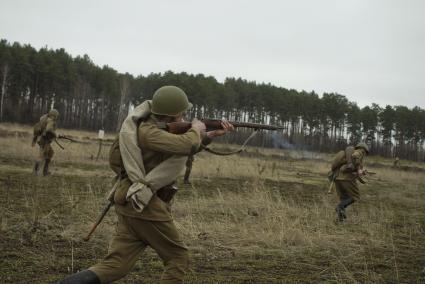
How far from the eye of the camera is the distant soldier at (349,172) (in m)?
10.6

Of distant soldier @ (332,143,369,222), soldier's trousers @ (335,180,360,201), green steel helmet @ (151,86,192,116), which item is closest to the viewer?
green steel helmet @ (151,86,192,116)

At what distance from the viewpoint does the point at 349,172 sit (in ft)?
35.7

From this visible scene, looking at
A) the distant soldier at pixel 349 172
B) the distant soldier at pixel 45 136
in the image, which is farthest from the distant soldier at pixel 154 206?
the distant soldier at pixel 45 136

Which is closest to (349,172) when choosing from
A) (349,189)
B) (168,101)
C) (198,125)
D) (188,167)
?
(349,189)

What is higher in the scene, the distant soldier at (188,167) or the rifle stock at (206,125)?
the rifle stock at (206,125)

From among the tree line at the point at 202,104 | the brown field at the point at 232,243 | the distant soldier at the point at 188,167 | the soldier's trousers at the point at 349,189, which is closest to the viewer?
the brown field at the point at 232,243

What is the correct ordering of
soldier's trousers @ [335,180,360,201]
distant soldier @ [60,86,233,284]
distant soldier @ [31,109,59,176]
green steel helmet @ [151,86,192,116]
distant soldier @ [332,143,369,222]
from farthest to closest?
distant soldier @ [31,109,59,176], soldier's trousers @ [335,180,360,201], distant soldier @ [332,143,369,222], green steel helmet @ [151,86,192,116], distant soldier @ [60,86,233,284]

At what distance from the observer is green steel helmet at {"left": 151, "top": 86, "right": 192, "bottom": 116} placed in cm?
395

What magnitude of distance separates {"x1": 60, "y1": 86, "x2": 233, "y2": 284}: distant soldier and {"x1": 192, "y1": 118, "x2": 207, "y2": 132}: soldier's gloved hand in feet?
0.04

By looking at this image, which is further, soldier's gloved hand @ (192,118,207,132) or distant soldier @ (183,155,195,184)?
distant soldier @ (183,155,195,184)

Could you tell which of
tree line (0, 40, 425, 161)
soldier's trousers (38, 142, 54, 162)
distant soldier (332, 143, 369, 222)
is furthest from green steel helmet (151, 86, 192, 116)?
tree line (0, 40, 425, 161)

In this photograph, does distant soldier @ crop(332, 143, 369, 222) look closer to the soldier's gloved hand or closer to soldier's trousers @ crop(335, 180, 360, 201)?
soldier's trousers @ crop(335, 180, 360, 201)

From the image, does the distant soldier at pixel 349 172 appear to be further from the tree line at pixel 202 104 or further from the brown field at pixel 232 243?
the tree line at pixel 202 104

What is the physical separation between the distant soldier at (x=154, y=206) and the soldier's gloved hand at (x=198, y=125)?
0.01 metres
